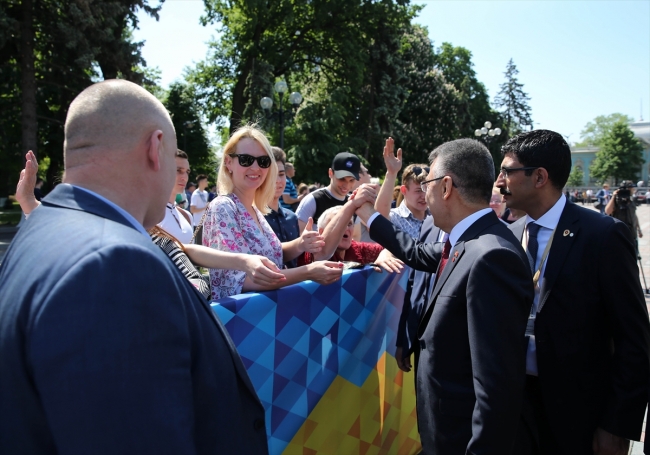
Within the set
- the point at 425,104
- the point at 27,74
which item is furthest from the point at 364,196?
the point at 425,104

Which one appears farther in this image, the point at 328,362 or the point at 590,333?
the point at 328,362

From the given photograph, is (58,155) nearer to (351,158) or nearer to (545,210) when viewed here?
(351,158)

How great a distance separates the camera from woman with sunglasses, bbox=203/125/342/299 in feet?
9.57

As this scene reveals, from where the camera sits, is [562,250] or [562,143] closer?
[562,250]

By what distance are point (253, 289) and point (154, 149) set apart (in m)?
1.63

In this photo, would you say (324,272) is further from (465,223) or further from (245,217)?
(465,223)

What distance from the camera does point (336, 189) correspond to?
19.5 ft

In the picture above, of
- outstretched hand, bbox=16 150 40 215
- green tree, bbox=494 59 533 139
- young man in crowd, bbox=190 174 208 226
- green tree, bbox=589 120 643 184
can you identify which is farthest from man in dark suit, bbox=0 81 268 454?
green tree, bbox=589 120 643 184

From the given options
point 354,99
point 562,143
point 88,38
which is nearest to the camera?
point 562,143

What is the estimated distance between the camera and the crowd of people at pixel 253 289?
1.02 metres

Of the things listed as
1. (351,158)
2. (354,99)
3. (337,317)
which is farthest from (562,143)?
(354,99)

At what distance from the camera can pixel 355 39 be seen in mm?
29266

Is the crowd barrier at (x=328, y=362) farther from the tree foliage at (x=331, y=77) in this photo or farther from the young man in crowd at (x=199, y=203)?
the tree foliage at (x=331, y=77)

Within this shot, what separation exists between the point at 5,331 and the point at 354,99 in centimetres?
3253
